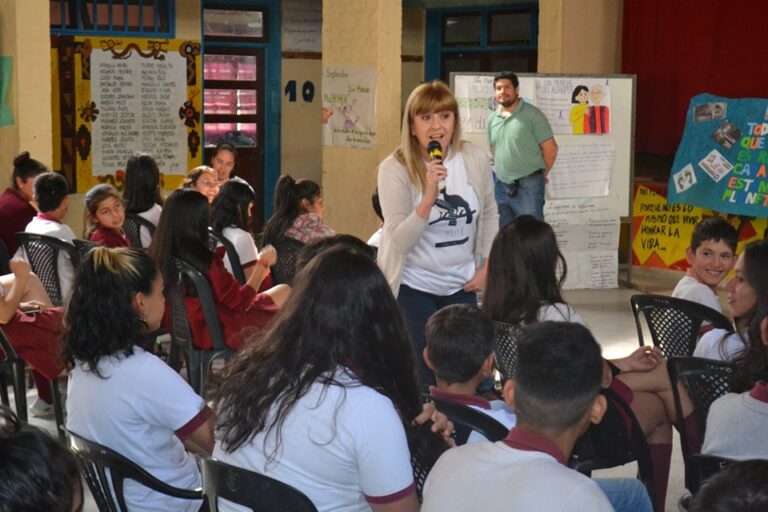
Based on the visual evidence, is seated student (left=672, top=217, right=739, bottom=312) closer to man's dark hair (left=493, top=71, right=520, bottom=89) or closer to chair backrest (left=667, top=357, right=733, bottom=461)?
chair backrest (left=667, top=357, right=733, bottom=461)

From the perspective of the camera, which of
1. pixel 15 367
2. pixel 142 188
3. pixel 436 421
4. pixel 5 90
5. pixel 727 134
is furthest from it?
pixel 727 134

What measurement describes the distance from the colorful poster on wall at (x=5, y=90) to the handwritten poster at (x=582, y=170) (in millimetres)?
3752

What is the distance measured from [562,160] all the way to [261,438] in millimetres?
6172

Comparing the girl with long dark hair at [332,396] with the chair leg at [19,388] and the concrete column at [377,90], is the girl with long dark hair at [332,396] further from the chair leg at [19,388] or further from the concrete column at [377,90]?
the concrete column at [377,90]

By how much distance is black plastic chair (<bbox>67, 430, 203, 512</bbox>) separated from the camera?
2.51m

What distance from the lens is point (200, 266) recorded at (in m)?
4.52

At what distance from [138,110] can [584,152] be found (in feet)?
13.0

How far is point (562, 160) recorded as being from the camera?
26.7ft

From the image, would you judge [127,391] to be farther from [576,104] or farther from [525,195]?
[576,104]

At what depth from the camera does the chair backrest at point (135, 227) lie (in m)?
5.73

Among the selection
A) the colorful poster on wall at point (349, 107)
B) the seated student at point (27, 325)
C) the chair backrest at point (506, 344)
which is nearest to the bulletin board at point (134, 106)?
the colorful poster on wall at point (349, 107)

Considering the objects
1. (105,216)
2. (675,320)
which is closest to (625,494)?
(675,320)

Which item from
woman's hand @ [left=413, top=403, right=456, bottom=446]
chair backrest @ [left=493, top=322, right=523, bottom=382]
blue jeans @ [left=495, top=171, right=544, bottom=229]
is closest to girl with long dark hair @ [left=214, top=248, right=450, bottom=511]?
woman's hand @ [left=413, top=403, right=456, bottom=446]

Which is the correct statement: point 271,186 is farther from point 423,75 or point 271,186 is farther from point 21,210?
point 21,210
